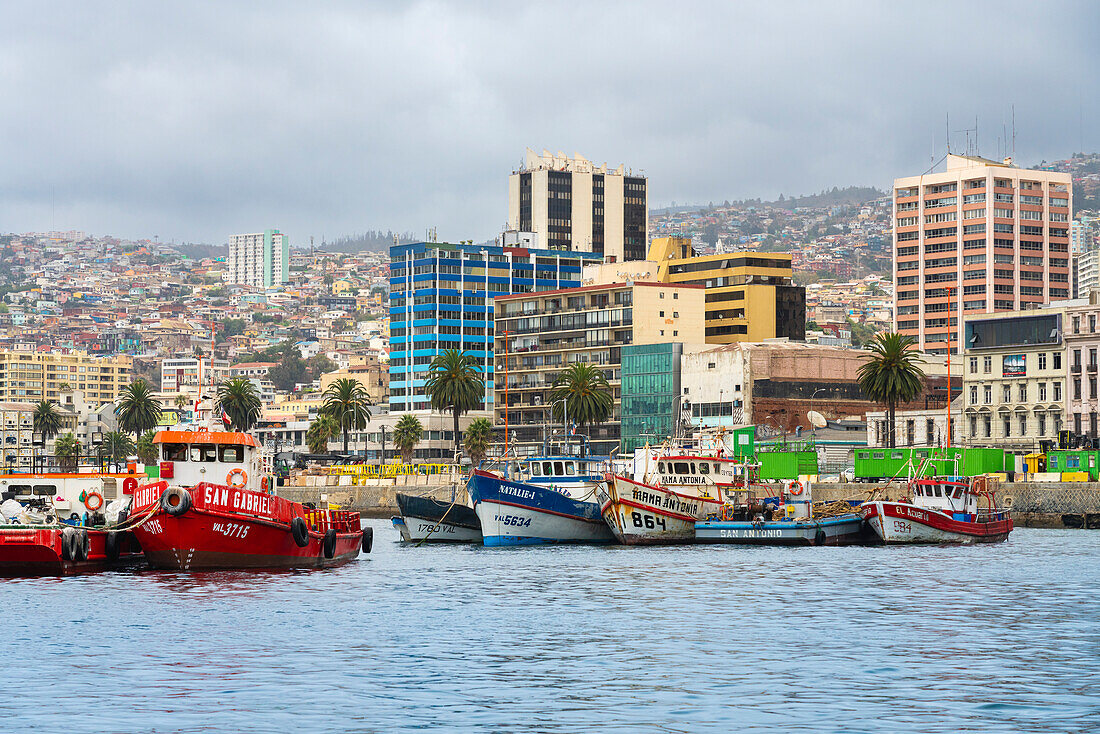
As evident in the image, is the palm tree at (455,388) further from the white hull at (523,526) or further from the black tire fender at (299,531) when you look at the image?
the black tire fender at (299,531)

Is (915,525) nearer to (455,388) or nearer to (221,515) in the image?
(221,515)

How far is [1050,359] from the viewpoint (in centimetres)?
14238

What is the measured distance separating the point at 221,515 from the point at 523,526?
29764 mm

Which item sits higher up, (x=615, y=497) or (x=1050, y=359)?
(x=1050, y=359)

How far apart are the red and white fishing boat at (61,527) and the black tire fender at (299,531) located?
5.95m

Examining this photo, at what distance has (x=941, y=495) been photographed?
85.6 m

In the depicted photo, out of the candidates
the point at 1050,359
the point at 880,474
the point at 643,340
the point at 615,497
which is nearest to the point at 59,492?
the point at 615,497

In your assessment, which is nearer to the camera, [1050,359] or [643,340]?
→ [1050,359]

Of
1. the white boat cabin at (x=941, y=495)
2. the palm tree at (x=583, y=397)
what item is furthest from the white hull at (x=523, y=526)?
the palm tree at (x=583, y=397)

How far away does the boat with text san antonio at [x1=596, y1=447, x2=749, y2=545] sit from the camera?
269ft

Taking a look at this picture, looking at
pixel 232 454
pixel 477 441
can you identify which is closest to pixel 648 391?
pixel 477 441

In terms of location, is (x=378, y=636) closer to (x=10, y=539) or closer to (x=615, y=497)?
(x=10, y=539)

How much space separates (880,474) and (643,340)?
Result: 65991mm

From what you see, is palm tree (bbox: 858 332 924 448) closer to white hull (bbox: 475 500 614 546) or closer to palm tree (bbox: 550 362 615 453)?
palm tree (bbox: 550 362 615 453)
